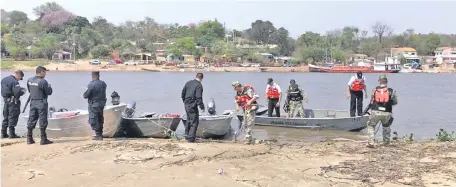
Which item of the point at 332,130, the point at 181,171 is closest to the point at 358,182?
the point at 181,171

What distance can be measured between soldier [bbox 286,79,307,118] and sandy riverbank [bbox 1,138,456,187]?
18.0 feet

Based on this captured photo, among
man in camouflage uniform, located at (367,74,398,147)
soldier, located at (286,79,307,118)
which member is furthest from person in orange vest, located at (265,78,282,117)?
man in camouflage uniform, located at (367,74,398,147)

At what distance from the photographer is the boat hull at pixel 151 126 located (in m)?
14.2

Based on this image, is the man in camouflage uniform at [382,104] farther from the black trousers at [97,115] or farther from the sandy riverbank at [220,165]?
the black trousers at [97,115]

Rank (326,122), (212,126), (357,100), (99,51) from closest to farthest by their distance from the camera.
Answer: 1. (212,126)
2. (326,122)
3. (357,100)
4. (99,51)

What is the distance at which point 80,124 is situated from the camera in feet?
45.0

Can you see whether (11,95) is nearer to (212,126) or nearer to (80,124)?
(80,124)

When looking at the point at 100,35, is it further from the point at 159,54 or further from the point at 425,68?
the point at 425,68

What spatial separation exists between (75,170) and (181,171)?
1.76m

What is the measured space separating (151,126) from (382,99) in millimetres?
6232

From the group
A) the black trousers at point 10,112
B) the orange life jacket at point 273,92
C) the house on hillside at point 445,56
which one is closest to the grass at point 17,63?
the orange life jacket at point 273,92

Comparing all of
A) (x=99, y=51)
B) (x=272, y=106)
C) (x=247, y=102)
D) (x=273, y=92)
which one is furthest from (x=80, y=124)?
(x=99, y=51)

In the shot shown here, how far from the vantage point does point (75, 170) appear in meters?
8.75

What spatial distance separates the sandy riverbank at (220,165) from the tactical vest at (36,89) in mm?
1066
